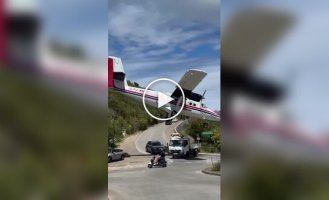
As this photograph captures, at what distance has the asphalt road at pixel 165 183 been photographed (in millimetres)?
2986

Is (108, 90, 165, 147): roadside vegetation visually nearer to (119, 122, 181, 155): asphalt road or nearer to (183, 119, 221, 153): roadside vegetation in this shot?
(119, 122, 181, 155): asphalt road

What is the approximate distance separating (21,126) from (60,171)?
0.39 m

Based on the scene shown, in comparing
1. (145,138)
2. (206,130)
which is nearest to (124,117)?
(145,138)

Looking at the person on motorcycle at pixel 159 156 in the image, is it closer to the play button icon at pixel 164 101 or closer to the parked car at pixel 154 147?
the parked car at pixel 154 147

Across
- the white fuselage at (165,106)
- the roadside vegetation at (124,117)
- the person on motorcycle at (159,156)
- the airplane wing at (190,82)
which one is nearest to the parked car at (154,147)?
the person on motorcycle at (159,156)

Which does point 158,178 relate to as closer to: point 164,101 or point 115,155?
point 115,155

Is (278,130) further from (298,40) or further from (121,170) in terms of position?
(121,170)

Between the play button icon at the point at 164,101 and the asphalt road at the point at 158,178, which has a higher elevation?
the play button icon at the point at 164,101

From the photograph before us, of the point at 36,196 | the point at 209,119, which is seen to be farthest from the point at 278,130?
the point at 36,196

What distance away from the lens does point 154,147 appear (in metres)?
3.16

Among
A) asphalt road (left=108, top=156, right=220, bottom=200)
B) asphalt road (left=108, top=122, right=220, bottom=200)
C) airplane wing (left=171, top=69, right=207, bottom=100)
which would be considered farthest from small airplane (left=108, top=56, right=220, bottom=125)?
asphalt road (left=108, top=156, right=220, bottom=200)

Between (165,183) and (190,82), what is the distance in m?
0.77

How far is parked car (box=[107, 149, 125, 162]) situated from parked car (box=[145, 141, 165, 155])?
0.19m

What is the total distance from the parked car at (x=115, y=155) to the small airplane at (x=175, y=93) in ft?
1.37
